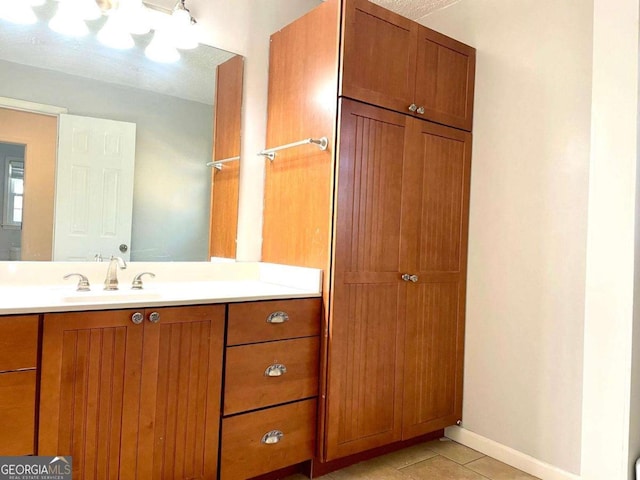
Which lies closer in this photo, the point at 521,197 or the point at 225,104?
the point at 521,197

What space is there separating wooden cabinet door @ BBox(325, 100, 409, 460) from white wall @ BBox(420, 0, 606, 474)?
1.74 feet

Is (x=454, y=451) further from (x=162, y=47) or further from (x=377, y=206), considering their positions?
(x=162, y=47)

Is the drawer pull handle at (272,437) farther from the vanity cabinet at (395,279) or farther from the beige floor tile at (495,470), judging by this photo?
the beige floor tile at (495,470)

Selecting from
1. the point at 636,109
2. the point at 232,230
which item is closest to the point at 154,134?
the point at 232,230

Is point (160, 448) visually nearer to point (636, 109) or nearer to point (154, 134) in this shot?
point (154, 134)

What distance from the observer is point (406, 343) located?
220 centimetres

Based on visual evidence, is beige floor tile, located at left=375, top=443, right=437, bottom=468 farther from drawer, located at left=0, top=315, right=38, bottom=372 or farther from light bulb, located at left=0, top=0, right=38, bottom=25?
light bulb, located at left=0, top=0, right=38, bottom=25

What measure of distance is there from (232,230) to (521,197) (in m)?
1.49

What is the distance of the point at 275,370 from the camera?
1857 millimetres

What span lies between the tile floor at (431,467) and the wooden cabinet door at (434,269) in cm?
13

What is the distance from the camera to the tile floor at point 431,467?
205 centimetres

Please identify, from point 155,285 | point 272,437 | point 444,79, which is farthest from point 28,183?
point 444,79

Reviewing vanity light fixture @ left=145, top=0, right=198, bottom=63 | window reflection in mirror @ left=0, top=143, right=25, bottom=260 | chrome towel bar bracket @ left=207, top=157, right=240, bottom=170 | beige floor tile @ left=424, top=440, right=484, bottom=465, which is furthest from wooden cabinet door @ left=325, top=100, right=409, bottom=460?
window reflection in mirror @ left=0, top=143, right=25, bottom=260

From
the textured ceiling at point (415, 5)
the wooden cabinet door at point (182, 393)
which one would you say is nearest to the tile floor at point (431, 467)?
the wooden cabinet door at point (182, 393)
